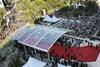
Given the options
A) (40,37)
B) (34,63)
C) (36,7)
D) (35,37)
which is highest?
(36,7)

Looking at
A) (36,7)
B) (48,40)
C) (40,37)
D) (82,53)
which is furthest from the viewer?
(36,7)

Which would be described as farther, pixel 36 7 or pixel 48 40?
pixel 36 7

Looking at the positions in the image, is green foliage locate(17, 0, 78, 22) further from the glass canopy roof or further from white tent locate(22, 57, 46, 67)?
white tent locate(22, 57, 46, 67)

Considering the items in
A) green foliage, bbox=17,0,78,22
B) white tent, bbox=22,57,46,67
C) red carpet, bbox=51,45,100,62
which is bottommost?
white tent, bbox=22,57,46,67

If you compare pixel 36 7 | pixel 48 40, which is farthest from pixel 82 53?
pixel 36 7

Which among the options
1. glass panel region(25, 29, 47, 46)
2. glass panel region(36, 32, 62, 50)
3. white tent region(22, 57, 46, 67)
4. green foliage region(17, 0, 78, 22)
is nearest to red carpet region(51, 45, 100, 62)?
glass panel region(36, 32, 62, 50)

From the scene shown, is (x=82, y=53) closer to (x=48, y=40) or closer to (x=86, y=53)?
(x=86, y=53)
